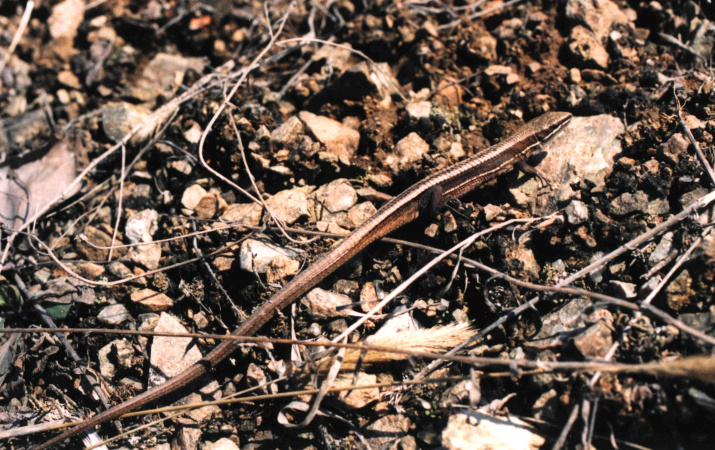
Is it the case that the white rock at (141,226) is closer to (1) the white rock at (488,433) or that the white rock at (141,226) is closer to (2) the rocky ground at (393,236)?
(2) the rocky ground at (393,236)

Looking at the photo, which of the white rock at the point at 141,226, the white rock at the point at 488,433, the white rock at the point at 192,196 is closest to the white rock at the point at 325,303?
the white rock at the point at 488,433

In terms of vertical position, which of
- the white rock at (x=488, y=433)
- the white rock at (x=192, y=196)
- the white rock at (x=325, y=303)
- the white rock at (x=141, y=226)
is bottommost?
the white rock at (x=488, y=433)

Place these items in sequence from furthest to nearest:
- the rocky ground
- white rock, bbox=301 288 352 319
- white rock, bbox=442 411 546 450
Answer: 1. white rock, bbox=301 288 352 319
2. the rocky ground
3. white rock, bbox=442 411 546 450

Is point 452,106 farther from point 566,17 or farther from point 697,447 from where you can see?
point 697,447

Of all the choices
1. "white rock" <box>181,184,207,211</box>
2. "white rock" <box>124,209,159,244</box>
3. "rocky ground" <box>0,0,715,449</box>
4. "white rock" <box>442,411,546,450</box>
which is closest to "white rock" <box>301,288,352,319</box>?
"rocky ground" <box>0,0,715,449</box>

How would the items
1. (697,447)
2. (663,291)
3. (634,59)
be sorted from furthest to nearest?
1. (634,59)
2. (663,291)
3. (697,447)

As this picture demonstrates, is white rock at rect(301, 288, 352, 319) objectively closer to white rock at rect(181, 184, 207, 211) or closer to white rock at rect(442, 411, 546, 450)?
white rock at rect(442, 411, 546, 450)

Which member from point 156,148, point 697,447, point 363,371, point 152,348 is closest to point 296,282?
point 363,371

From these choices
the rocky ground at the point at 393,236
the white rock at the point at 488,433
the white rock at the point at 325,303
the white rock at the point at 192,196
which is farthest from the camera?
the white rock at the point at 192,196
